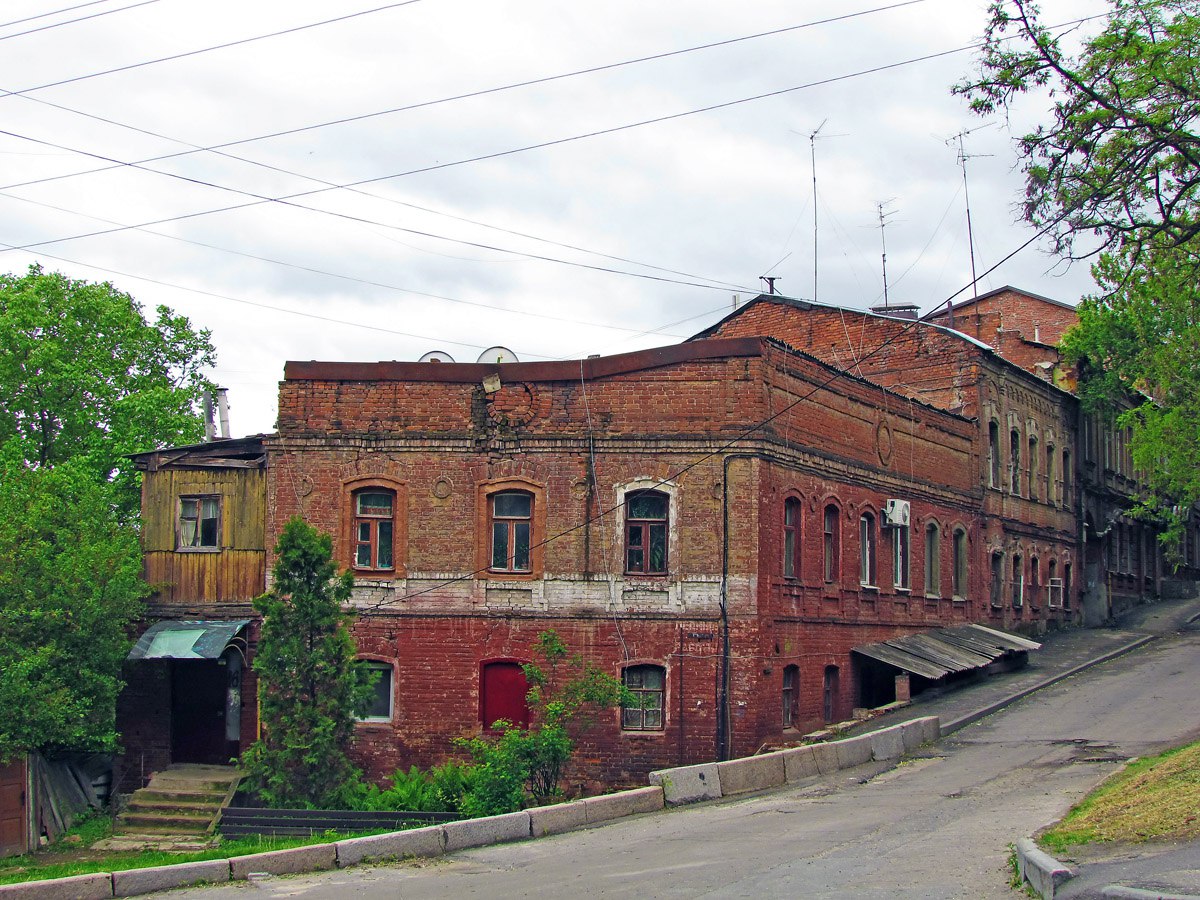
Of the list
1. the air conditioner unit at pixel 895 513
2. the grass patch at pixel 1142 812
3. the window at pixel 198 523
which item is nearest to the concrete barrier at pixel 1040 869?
the grass patch at pixel 1142 812

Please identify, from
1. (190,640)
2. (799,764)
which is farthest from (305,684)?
(799,764)

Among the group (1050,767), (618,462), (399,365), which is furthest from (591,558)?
A: (1050,767)

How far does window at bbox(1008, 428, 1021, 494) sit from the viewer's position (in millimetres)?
36281

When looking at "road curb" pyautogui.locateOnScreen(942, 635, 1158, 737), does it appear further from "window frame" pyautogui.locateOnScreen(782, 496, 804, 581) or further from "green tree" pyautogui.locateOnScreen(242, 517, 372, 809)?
"green tree" pyautogui.locateOnScreen(242, 517, 372, 809)

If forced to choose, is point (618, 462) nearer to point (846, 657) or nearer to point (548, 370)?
point (548, 370)

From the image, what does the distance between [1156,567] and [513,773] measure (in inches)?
1526

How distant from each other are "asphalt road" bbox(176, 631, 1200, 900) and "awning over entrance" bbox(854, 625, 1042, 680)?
3.13 meters

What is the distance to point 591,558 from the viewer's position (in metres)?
23.3

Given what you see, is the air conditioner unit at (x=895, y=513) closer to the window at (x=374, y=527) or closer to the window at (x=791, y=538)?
the window at (x=791, y=538)

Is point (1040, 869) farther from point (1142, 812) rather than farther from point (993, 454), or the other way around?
point (993, 454)

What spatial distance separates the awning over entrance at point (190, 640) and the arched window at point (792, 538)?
10437 mm

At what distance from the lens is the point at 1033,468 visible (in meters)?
38.2

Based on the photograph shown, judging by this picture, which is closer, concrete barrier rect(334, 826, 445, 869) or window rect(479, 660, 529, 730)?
concrete barrier rect(334, 826, 445, 869)

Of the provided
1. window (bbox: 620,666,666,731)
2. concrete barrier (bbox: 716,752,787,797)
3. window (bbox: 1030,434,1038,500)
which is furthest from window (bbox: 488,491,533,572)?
window (bbox: 1030,434,1038,500)
